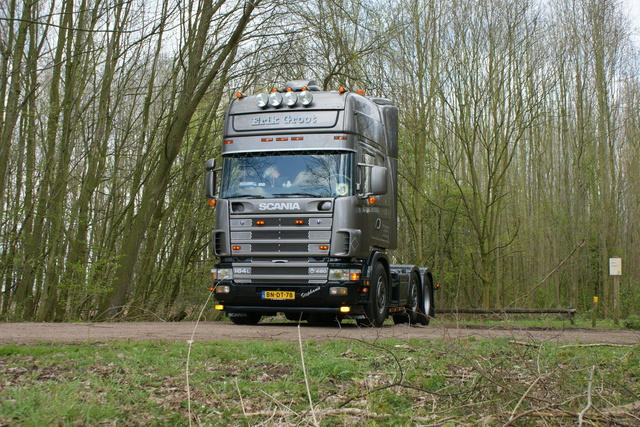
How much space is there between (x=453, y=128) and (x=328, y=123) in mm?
13822

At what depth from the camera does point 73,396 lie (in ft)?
15.5

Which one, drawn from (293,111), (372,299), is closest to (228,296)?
(372,299)

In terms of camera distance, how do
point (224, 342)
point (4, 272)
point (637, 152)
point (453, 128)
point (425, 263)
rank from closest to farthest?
point (224, 342) < point (4, 272) < point (453, 128) < point (425, 263) < point (637, 152)

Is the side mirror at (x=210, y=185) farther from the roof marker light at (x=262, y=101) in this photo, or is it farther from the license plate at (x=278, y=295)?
the license plate at (x=278, y=295)

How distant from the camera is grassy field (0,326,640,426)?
4320 mm

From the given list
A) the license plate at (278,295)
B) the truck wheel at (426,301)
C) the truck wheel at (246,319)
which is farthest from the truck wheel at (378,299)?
the truck wheel at (426,301)

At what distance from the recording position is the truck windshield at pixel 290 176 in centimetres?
1179

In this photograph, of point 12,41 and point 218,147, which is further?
point 218,147

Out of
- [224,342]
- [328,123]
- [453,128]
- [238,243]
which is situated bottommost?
[224,342]

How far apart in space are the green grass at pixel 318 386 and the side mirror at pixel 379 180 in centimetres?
459

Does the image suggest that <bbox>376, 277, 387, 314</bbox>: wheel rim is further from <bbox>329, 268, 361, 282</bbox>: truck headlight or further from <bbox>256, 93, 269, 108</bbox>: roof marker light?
<bbox>256, 93, 269, 108</bbox>: roof marker light

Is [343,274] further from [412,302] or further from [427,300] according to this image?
[427,300]

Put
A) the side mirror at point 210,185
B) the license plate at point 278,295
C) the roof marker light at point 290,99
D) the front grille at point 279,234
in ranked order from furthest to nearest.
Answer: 1. the side mirror at point 210,185
2. the roof marker light at point 290,99
3. the license plate at point 278,295
4. the front grille at point 279,234

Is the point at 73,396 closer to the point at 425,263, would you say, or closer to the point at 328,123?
the point at 328,123
